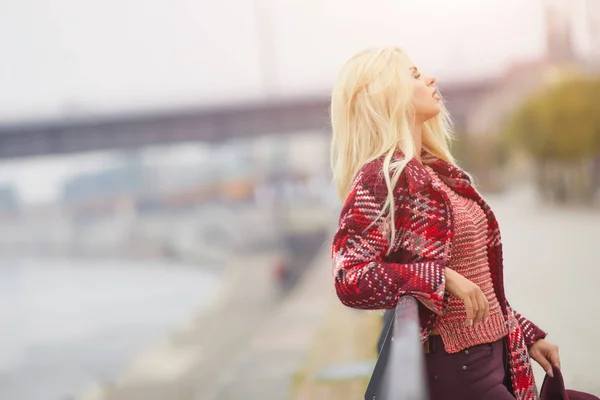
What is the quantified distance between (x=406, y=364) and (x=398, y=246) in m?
0.33

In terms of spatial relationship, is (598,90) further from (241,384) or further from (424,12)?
(241,384)

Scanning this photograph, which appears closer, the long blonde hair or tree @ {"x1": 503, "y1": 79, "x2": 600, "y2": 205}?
the long blonde hair

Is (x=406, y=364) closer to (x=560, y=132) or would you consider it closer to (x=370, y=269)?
(x=370, y=269)

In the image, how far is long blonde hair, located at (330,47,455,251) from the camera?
1117 mm

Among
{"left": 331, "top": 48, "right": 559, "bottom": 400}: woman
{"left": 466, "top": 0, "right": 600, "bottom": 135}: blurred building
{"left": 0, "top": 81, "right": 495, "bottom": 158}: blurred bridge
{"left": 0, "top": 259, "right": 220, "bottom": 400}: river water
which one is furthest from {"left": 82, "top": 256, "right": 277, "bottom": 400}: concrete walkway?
{"left": 331, "top": 48, "right": 559, "bottom": 400}: woman

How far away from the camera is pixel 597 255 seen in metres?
3.84

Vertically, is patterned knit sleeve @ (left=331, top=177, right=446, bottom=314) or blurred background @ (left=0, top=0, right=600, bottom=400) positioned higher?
patterned knit sleeve @ (left=331, top=177, right=446, bottom=314)

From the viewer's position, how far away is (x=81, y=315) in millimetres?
15438

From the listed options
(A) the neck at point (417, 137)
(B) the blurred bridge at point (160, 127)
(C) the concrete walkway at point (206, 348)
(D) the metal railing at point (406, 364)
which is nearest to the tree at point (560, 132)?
(B) the blurred bridge at point (160, 127)

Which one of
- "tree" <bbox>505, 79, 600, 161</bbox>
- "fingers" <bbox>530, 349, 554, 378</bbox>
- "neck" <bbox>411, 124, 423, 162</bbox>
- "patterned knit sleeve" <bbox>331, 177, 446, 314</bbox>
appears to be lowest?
"tree" <bbox>505, 79, 600, 161</bbox>

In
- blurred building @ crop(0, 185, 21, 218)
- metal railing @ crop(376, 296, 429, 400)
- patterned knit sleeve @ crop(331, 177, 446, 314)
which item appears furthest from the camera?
blurred building @ crop(0, 185, 21, 218)

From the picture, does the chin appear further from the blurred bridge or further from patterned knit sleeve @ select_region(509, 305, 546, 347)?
the blurred bridge

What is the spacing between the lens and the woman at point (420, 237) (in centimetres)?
102

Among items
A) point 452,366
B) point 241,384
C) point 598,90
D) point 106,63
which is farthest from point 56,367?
point 452,366
